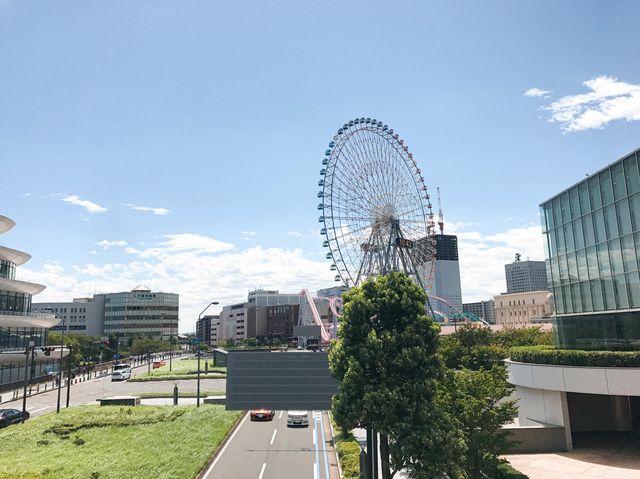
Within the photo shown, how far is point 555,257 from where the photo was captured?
36.2 meters

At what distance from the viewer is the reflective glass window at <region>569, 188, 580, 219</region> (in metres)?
33.2

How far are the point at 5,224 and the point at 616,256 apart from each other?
71.9m

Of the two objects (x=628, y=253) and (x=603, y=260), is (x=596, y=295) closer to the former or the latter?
(x=603, y=260)

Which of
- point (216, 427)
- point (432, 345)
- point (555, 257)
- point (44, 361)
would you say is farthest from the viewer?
point (44, 361)

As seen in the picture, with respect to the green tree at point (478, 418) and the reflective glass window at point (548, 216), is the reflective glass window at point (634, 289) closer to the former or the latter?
the reflective glass window at point (548, 216)

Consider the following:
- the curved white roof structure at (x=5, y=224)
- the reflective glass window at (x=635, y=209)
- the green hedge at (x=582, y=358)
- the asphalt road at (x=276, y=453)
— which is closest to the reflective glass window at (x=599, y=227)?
the reflective glass window at (x=635, y=209)

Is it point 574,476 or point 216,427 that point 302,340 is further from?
point 574,476

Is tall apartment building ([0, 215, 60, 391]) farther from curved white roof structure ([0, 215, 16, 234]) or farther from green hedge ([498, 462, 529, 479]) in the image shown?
green hedge ([498, 462, 529, 479])

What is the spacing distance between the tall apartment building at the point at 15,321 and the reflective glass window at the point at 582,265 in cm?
6094

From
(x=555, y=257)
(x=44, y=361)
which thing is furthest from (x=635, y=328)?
(x=44, y=361)

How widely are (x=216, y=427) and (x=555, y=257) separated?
26504 millimetres

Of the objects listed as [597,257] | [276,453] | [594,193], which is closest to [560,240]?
[597,257]

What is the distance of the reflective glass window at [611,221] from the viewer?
1169 inches

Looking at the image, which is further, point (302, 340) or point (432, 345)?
point (302, 340)
